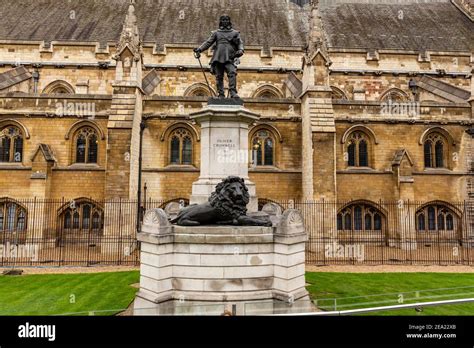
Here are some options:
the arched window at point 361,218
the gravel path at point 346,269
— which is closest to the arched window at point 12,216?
the gravel path at point 346,269

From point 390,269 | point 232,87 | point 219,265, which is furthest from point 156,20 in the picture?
point 219,265

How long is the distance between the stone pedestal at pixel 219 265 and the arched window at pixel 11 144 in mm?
15524

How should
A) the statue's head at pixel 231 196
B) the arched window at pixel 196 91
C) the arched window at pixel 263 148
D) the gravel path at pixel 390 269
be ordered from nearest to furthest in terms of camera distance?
the statue's head at pixel 231 196 → the gravel path at pixel 390 269 → the arched window at pixel 263 148 → the arched window at pixel 196 91

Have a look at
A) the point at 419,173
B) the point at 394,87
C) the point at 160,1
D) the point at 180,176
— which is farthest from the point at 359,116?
the point at 160,1

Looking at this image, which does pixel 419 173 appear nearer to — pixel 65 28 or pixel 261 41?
pixel 261 41

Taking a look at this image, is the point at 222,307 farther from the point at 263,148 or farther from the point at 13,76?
the point at 13,76

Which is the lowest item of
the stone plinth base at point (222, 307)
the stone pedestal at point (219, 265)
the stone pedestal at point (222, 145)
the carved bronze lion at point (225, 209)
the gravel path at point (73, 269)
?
the gravel path at point (73, 269)

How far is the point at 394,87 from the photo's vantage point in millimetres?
25078

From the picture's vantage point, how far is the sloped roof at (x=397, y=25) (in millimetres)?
27531

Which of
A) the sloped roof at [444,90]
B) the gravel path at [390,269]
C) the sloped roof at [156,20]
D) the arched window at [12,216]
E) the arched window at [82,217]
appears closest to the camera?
the gravel path at [390,269]

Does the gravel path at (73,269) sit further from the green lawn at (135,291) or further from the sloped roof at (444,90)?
the sloped roof at (444,90)

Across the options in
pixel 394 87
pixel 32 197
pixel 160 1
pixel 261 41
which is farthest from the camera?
pixel 160 1

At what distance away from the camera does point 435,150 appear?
20.6m

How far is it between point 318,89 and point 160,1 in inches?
787
